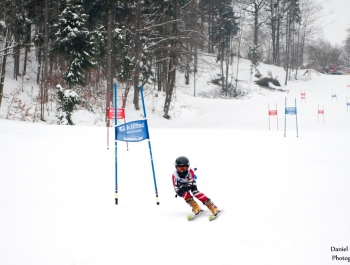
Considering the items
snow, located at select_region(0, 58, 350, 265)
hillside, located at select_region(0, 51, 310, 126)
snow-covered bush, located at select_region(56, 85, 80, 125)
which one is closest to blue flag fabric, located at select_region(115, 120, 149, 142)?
snow, located at select_region(0, 58, 350, 265)

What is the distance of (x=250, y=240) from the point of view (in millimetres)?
4797

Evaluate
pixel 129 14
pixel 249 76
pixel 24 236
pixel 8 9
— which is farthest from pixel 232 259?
pixel 249 76

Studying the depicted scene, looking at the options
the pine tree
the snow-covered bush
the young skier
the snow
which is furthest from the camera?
the pine tree

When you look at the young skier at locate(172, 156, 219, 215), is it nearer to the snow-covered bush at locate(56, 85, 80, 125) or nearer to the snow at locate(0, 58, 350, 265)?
the snow at locate(0, 58, 350, 265)

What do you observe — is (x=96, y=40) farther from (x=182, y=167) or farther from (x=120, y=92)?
(x=182, y=167)

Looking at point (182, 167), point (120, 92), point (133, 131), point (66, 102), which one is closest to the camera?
point (182, 167)

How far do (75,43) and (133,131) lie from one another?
17840 millimetres

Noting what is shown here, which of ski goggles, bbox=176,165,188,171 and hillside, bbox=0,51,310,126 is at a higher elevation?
hillside, bbox=0,51,310,126

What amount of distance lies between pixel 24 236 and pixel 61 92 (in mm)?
17624

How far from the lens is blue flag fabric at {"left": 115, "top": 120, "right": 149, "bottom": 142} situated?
6656mm

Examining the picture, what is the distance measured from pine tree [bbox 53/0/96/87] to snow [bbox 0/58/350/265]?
691cm

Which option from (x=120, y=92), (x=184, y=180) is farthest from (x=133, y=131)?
(x=120, y=92)

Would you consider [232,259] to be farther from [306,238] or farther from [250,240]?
[306,238]

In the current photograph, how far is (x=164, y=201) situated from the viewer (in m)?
7.21
